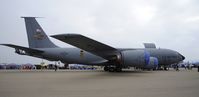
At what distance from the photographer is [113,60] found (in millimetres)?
22172

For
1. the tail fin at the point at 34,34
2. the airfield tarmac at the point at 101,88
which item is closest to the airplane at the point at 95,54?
the tail fin at the point at 34,34

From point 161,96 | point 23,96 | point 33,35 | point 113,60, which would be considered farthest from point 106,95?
point 33,35

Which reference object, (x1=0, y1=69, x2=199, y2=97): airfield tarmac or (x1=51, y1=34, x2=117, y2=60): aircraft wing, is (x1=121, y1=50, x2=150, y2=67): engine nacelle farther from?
(x1=0, y1=69, x2=199, y2=97): airfield tarmac

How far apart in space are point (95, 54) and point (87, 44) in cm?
271

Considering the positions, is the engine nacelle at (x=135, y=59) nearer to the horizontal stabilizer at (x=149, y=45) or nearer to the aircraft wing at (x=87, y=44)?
the aircraft wing at (x=87, y=44)

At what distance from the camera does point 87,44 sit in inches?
745

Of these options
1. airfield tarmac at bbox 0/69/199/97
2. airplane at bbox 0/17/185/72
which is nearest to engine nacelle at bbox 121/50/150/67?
airplane at bbox 0/17/185/72

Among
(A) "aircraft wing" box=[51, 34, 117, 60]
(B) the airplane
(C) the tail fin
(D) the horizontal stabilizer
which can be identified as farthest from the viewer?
(D) the horizontal stabilizer

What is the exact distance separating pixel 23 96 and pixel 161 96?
4469 mm

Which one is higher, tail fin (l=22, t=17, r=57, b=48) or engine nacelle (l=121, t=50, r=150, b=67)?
tail fin (l=22, t=17, r=57, b=48)

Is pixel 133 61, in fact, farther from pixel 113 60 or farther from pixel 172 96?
pixel 172 96

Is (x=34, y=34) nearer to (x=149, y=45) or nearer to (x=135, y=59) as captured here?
(x=135, y=59)

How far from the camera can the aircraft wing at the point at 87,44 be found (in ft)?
52.5

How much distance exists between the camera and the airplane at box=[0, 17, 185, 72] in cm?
2044
